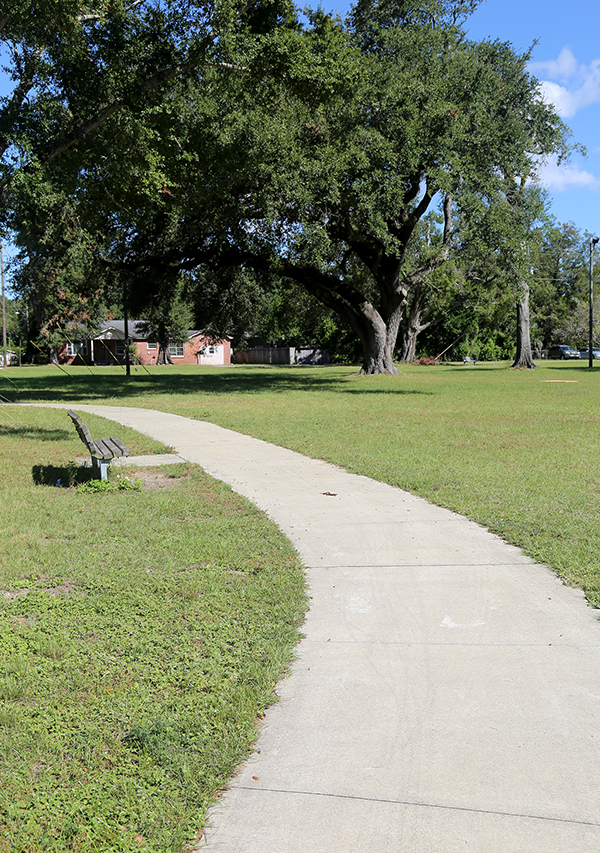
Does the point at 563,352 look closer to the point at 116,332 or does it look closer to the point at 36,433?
the point at 116,332

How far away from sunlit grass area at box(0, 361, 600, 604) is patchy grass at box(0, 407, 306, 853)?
2.21 metres

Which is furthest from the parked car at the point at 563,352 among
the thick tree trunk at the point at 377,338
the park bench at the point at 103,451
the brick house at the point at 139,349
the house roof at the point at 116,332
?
the park bench at the point at 103,451

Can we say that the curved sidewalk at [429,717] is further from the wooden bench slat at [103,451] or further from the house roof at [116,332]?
the house roof at [116,332]

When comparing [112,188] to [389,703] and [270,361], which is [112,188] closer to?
[389,703]

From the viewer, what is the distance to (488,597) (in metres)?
4.66

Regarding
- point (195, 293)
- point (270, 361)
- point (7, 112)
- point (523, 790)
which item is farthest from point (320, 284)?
point (270, 361)

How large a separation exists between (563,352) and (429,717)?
79078 millimetres

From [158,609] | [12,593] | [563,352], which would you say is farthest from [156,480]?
[563,352]

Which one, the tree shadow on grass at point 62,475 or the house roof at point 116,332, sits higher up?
the house roof at point 116,332

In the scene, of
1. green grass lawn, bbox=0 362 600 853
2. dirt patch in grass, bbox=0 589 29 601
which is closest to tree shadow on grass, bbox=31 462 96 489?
green grass lawn, bbox=0 362 600 853

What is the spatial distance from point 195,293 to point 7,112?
20.8m

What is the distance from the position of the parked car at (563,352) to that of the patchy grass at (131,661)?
244ft

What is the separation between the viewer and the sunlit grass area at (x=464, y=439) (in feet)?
21.1

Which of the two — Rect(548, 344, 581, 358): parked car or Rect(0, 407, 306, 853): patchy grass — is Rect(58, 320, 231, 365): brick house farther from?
Rect(0, 407, 306, 853): patchy grass
